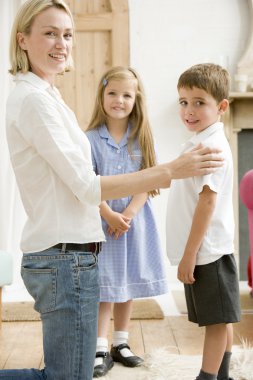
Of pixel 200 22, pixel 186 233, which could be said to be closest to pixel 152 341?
pixel 186 233

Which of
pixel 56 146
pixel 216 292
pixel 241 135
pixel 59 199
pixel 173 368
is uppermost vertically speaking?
pixel 241 135

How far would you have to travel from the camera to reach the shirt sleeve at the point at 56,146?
1.52 metres

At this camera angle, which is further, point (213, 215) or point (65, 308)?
point (213, 215)

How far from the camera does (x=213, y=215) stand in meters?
2.09

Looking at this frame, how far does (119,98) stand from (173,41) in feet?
7.55

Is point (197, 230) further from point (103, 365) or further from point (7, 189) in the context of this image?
point (7, 189)

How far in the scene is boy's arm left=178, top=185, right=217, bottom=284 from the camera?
2025 mm

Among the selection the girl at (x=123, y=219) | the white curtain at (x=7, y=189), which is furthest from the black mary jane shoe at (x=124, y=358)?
the white curtain at (x=7, y=189)

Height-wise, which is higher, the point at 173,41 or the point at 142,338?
the point at 173,41

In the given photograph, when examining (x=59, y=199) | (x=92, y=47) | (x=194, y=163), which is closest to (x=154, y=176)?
(x=194, y=163)

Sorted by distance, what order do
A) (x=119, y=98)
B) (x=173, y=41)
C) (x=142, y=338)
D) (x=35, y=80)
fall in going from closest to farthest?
(x=35, y=80)
(x=119, y=98)
(x=142, y=338)
(x=173, y=41)

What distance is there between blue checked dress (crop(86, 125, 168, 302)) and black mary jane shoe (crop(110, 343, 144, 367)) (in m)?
0.24

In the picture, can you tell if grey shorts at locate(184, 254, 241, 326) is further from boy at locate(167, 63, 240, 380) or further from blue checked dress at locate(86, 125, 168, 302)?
blue checked dress at locate(86, 125, 168, 302)

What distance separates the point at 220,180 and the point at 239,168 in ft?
9.70
